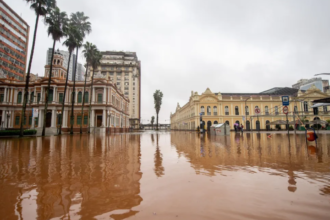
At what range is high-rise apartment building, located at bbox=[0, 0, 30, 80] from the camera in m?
55.3

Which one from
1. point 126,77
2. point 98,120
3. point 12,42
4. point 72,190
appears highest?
point 12,42

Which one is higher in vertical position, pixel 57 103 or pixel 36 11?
pixel 36 11

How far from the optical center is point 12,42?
59.5 m

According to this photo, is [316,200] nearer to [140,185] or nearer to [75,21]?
[140,185]

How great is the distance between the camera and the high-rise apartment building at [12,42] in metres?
55.3

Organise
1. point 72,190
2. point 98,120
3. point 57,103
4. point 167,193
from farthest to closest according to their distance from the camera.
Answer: point 98,120 → point 57,103 → point 72,190 → point 167,193

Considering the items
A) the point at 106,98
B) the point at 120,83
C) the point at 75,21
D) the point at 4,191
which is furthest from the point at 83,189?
the point at 120,83

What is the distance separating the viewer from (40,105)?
37156mm

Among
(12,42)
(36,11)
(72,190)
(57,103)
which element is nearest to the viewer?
(72,190)

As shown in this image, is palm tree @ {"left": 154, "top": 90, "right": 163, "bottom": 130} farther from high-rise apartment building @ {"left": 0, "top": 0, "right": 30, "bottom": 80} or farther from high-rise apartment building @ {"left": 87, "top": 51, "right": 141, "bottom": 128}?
high-rise apartment building @ {"left": 0, "top": 0, "right": 30, "bottom": 80}

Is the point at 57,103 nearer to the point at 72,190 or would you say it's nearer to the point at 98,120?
the point at 98,120

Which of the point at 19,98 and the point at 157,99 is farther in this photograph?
the point at 157,99

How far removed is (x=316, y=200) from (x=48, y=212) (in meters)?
4.15

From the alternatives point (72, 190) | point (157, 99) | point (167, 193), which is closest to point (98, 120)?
point (157, 99)
